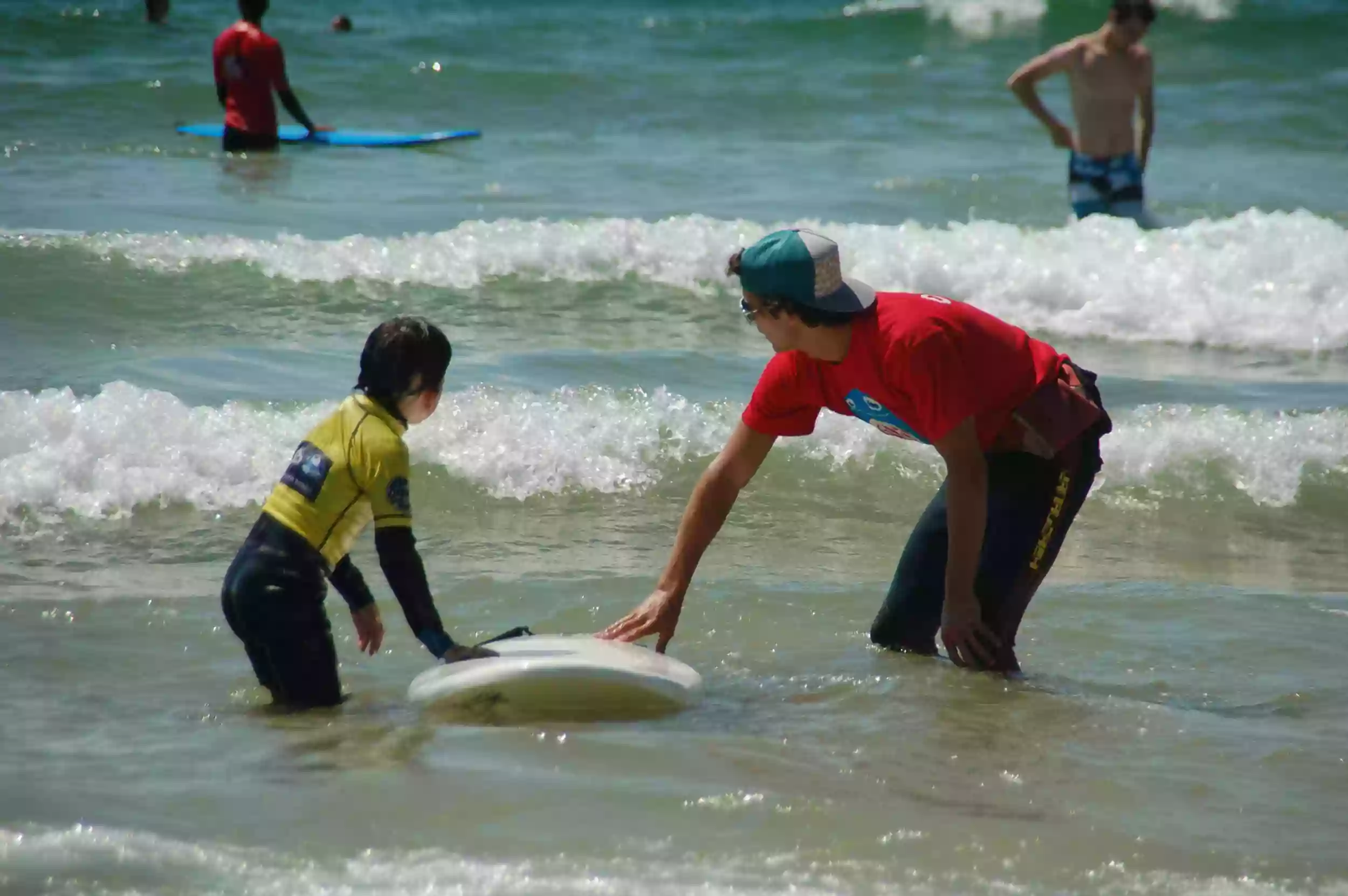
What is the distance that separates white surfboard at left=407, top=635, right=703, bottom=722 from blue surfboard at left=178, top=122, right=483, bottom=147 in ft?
37.9

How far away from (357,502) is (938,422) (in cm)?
134

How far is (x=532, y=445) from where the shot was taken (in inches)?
280

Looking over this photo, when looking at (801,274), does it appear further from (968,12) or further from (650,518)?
(968,12)

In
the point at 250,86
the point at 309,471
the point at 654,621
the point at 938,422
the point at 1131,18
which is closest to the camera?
the point at 938,422

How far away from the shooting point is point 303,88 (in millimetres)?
19734

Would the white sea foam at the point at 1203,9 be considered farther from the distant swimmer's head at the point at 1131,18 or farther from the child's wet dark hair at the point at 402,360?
the child's wet dark hair at the point at 402,360

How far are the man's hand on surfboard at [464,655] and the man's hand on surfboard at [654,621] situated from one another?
367 millimetres

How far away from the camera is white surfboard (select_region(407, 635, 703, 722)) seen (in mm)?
3828

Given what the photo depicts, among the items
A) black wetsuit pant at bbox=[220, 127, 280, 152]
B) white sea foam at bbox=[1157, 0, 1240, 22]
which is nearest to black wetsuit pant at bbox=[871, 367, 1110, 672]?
black wetsuit pant at bbox=[220, 127, 280, 152]

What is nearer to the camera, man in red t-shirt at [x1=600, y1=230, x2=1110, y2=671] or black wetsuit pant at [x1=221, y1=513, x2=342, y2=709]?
man in red t-shirt at [x1=600, y1=230, x2=1110, y2=671]

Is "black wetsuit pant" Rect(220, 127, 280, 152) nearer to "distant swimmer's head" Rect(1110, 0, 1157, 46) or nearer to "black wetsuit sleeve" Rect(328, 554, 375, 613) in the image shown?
"distant swimmer's head" Rect(1110, 0, 1157, 46)

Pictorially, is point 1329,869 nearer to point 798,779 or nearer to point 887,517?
point 798,779

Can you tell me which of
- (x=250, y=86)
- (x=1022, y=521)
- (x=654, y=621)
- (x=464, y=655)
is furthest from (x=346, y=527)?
(x=250, y=86)

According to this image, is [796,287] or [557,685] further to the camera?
[557,685]
